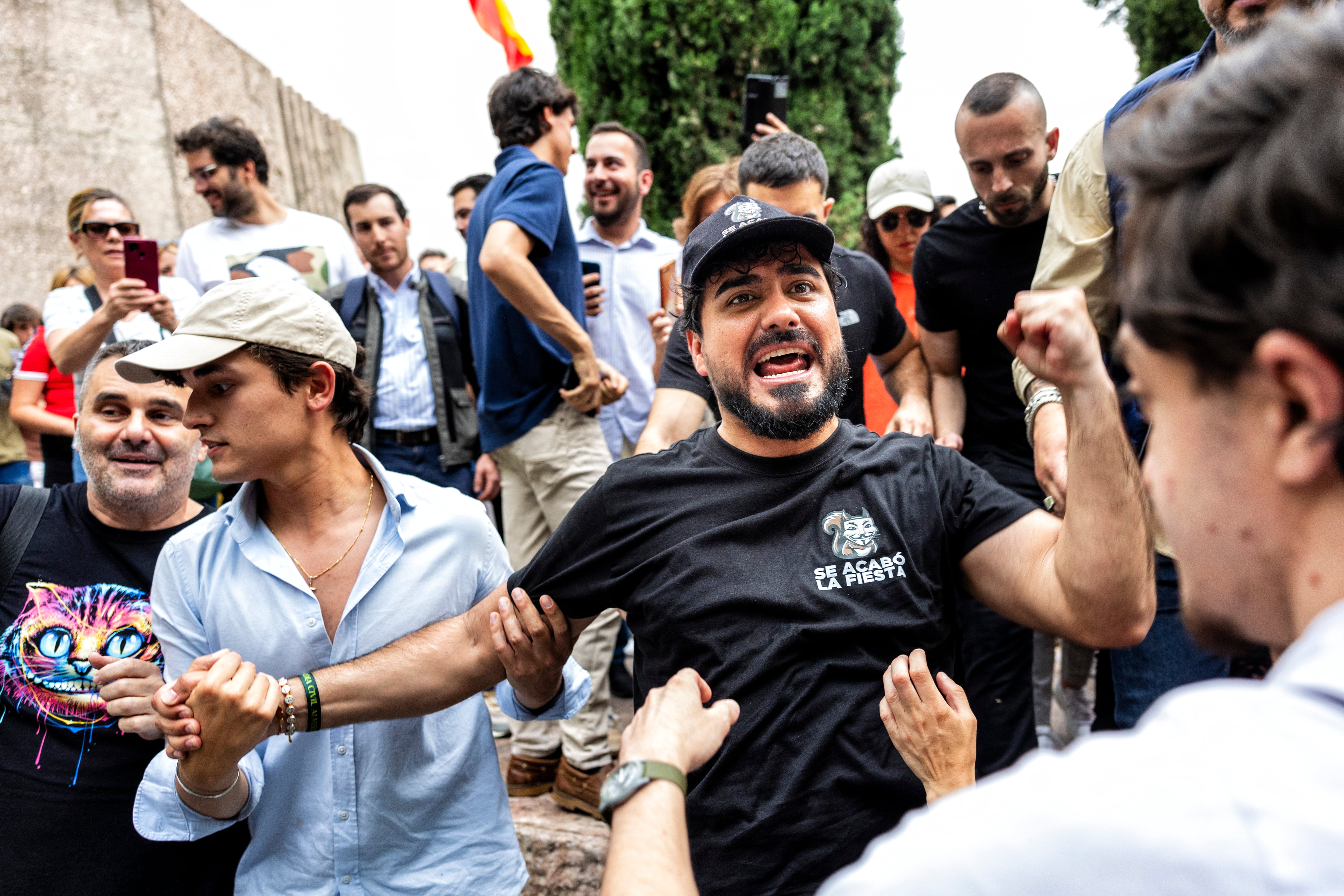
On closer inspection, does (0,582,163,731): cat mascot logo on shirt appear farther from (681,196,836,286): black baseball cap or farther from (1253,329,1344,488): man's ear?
(1253,329,1344,488): man's ear

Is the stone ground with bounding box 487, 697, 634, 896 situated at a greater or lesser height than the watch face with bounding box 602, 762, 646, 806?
lesser

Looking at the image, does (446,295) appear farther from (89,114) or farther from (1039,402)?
(89,114)

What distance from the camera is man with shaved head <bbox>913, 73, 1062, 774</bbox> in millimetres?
3223

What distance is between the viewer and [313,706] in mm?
2150

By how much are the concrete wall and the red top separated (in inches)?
233

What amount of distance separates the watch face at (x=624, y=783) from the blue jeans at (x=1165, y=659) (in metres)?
1.55

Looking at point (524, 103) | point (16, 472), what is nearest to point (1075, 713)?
point (524, 103)

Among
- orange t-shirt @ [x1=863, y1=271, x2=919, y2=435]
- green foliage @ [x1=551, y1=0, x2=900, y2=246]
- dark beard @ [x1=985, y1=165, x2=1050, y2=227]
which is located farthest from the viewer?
green foliage @ [x1=551, y1=0, x2=900, y2=246]

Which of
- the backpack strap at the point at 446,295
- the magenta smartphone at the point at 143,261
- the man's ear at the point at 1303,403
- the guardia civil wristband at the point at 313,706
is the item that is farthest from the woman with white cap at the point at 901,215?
the man's ear at the point at 1303,403

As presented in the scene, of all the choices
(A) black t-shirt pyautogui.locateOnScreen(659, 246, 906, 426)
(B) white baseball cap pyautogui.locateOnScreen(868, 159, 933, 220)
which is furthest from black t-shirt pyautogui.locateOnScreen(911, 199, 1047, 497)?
(B) white baseball cap pyautogui.locateOnScreen(868, 159, 933, 220)

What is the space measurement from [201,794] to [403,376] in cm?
258

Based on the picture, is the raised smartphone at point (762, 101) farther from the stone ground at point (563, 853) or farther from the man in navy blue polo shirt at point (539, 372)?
the stone ground at point (563, 853)

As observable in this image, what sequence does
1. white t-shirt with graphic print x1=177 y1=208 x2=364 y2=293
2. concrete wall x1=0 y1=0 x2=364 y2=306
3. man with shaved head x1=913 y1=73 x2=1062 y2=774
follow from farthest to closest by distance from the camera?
concrete wall x1=0 y1=0 x2=364 y2=306 → white t-shirt with graphic print x1=177 y1=208 x2=364 y2=293 → man with shaved head x1=913 y1=73 x2=1062 y2=774

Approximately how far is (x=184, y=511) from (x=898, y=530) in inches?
84.8
